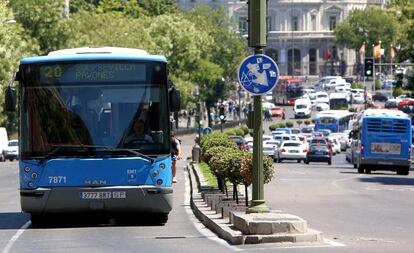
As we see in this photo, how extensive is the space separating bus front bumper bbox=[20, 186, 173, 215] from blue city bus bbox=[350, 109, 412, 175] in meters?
35.3

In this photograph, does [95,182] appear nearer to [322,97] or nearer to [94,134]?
[94,134]

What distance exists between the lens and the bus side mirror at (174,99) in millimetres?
24062

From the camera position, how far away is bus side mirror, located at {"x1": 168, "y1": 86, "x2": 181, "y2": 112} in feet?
78.9

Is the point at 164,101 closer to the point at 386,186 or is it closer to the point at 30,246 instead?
the point at 30,246

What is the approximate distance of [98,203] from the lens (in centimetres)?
2414

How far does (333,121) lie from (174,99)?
106 meters

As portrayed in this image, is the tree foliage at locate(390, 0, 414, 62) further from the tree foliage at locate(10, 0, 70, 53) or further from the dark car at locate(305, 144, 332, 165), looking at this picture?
the tree foliage at locate(10, 0, 70, 53)

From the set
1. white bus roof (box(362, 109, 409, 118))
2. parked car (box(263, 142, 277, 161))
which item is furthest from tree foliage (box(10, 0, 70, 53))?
white bus roof (box(362, 109, 409, 118))

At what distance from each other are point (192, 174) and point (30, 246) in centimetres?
2610

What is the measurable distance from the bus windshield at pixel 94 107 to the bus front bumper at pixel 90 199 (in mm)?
711

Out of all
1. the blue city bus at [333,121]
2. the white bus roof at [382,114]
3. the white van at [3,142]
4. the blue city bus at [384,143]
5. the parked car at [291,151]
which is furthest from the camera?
the blue city bus at [333,121]

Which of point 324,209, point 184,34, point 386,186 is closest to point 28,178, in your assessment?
point 324,209

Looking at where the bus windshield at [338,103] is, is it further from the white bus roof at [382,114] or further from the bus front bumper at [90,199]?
the bus front bumper at [90,199]

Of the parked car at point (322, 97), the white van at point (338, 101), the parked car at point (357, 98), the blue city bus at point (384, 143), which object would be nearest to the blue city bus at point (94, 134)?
the blue city bus at point (384, 143)
